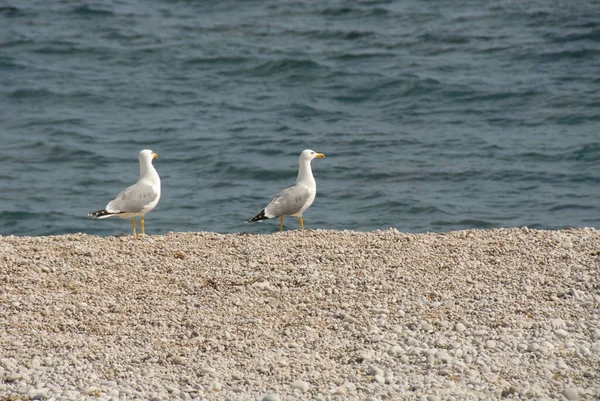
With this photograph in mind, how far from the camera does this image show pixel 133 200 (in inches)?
402

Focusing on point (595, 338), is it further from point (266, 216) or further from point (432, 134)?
point (432, 134)

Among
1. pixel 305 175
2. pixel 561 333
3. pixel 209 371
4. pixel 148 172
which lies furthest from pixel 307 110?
pixel 209 371

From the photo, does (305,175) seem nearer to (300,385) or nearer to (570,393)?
(300,385)

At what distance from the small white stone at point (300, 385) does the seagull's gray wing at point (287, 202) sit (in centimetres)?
460

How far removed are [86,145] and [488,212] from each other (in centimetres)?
757

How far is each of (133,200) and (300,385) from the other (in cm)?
460

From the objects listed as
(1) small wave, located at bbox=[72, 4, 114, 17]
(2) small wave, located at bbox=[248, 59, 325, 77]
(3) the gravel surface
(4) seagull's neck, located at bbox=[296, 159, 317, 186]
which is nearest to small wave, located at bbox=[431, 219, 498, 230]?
(4) seagull's neck, located at bbox=[296, 159, 317, 186]

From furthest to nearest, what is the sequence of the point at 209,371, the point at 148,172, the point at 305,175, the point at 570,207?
the point at 570,207, the point at 305,175, the point at 148,172, the point at 209,371

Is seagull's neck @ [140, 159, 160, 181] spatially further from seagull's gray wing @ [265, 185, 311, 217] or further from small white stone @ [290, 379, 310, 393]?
small white stone @ [290, 379, 310, 393]

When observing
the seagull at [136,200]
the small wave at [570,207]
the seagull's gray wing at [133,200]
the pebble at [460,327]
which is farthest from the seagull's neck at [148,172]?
the small wave at [570,207]

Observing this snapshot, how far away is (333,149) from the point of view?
55.3 feet

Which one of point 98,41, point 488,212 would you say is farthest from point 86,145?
point 488,212

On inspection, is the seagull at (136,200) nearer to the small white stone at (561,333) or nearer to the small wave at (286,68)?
the small white stone at (561,333)

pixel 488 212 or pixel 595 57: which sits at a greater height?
pixel 595 57
